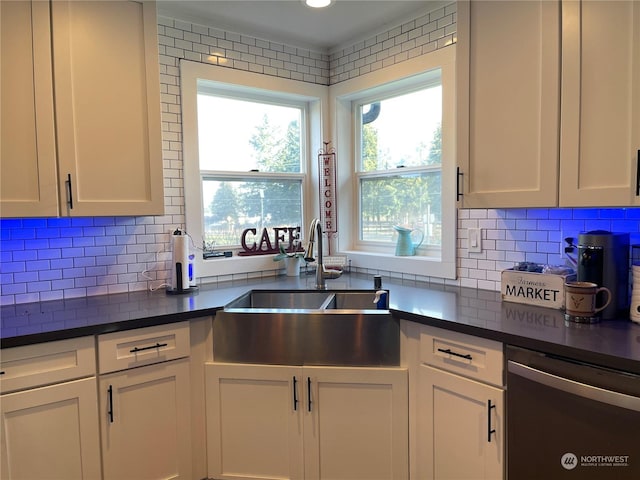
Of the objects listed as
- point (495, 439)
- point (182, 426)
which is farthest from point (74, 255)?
point (495, 439)

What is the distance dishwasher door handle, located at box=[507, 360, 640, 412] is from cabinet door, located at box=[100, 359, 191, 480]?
1385 millimetres

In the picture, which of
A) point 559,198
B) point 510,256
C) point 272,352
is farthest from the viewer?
point 510,256

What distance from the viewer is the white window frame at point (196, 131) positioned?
8.96ft

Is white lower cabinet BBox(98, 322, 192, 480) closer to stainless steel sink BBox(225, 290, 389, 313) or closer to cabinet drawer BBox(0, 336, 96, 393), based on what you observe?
cabinet drawer BBox(0, 336, 96, 393)

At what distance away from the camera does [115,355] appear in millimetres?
1939

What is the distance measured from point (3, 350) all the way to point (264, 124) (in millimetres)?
2013

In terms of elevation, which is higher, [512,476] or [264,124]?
[264,124]

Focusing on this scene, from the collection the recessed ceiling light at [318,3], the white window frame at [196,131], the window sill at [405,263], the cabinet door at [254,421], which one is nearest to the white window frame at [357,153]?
the window sill at [405,263]

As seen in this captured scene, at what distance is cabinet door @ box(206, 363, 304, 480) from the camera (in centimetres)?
213

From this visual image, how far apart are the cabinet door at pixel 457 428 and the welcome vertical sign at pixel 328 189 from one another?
148 cm

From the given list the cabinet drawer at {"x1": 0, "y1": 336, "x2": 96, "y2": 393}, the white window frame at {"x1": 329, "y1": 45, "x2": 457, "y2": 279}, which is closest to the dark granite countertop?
the cabinet drawer at {"x1": 0, "y1": 336, "x2": 96, "y2": 393}

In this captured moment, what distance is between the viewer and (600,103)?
1.71 m

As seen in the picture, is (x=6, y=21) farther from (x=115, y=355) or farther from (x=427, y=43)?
(x=427, y=43)

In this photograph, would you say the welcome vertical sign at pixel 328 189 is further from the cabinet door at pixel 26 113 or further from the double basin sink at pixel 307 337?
the cabinet door at pixel 26 113
